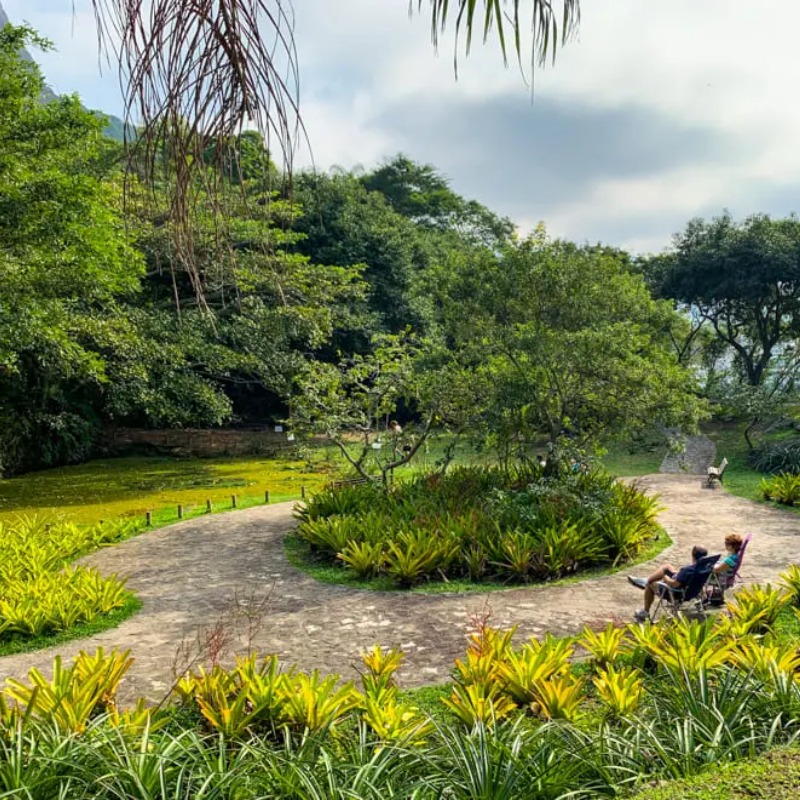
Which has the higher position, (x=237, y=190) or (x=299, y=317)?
(x=299, y=317)

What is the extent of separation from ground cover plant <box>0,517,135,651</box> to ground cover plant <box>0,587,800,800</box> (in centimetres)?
165

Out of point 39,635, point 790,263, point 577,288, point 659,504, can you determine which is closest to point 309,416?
point 577,288

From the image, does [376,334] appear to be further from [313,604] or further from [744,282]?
[744,282]

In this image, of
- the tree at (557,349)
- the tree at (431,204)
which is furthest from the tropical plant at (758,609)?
the tree at (431,204)

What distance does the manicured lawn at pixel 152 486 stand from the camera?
13359 millimetres

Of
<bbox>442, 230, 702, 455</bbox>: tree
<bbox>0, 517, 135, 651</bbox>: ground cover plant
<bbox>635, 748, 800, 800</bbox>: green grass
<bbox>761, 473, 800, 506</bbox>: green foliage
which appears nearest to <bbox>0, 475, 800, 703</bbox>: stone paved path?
<bbox>0, 517, 135, 651</bbox>: ground cover plant

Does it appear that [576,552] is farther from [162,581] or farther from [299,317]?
[299,317]

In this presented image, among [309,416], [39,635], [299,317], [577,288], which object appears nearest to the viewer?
[39,635]

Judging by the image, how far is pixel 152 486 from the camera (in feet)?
53.5

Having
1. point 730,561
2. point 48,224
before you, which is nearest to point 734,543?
point 730,561

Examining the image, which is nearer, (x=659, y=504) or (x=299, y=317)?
(x=659, y=504)

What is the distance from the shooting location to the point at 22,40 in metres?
12.0

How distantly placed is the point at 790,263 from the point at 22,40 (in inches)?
911

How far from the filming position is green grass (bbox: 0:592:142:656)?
6023 millimetres
